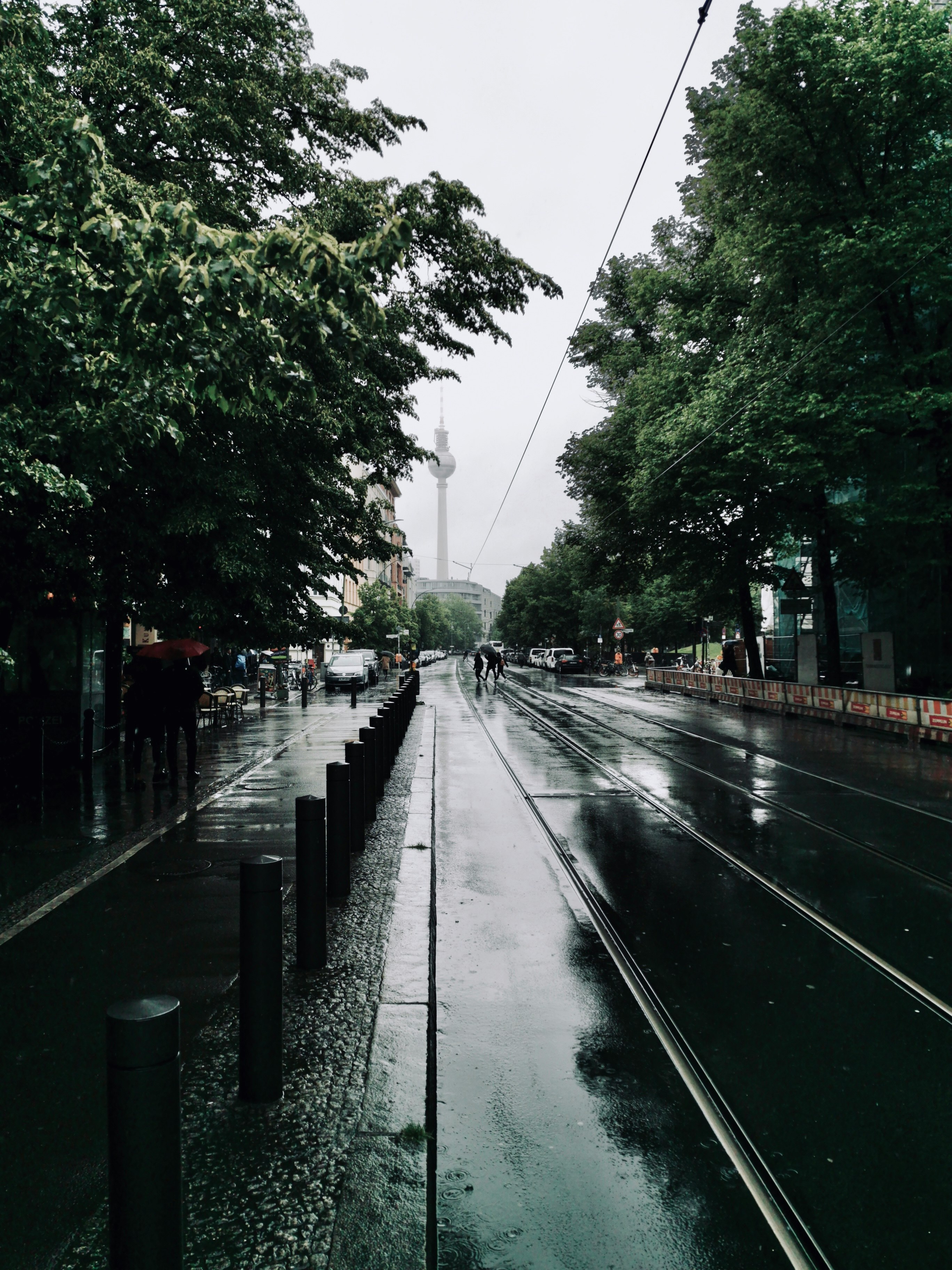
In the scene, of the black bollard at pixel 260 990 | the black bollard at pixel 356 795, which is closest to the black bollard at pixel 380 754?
the black bollard at pixel 356 795

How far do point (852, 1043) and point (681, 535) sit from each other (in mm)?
23916

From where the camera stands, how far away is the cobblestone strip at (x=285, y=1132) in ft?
8.54

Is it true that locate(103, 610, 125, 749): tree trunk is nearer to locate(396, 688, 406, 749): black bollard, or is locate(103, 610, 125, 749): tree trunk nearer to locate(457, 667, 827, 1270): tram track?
locate(396, 688, 406, 749): black bollard

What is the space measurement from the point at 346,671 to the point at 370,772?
2611cm

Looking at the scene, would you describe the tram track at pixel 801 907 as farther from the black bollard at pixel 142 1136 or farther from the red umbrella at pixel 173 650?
the red umbrella at pixel 173 650

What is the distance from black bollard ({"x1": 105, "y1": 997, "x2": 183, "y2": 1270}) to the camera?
6.87ft

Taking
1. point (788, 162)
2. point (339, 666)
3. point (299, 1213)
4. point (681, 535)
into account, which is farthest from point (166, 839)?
point (339, 666)

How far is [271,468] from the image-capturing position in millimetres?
11773

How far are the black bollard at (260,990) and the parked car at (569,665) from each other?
4887 centimetres

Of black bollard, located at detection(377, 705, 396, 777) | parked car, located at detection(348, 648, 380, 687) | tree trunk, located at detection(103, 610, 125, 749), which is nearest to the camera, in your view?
black bollard, located at detection(377, 705, 396, 777)

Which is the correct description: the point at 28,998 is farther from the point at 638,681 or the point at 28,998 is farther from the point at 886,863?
the point at 638,681

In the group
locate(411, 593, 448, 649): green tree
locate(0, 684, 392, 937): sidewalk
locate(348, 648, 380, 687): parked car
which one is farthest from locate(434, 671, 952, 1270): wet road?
locate(411, 593, 448, 649): green tree

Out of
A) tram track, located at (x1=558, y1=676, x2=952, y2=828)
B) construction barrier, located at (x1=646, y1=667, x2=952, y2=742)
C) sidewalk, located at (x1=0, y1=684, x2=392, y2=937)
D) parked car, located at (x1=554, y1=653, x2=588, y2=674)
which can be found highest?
parked car, located at (x1=554, y1=653, x2=588, y2=674)

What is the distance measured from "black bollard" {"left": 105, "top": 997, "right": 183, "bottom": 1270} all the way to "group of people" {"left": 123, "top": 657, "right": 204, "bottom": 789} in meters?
9.07
